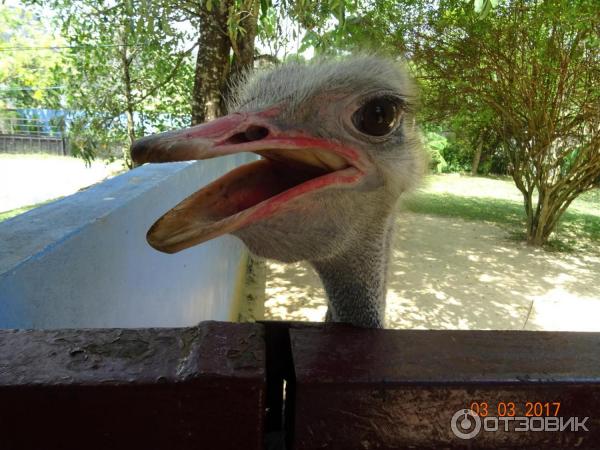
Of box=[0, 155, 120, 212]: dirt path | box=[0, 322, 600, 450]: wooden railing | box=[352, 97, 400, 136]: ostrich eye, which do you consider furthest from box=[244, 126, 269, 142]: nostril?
box=[0, 155, 120, 212]: dirt path

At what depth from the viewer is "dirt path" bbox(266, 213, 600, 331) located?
4.93 meters

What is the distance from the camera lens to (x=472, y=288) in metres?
5.98

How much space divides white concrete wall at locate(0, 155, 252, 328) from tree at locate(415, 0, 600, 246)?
6.35 metres

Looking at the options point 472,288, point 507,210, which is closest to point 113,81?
point 472,288

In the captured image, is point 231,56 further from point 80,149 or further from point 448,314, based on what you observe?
point 448,314

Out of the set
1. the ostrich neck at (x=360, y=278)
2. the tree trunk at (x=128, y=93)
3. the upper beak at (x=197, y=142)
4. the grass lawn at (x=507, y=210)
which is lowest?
the grass lawn at (x=507, y=210)

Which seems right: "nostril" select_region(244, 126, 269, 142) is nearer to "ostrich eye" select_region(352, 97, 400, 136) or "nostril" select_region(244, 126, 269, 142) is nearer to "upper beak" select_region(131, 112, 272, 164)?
"upper beak" select_region(131, 112, 272, 164)

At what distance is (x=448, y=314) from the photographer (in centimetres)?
509

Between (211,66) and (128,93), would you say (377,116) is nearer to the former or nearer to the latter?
(211,66)

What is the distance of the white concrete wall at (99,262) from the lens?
38.2 inches

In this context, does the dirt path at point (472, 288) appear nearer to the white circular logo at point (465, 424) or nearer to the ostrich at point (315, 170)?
the ostrich at point (315, 170)

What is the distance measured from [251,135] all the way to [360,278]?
1.77ft

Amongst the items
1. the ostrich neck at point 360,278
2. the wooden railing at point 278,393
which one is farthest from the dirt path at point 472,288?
the wooden railing at point 278,393
